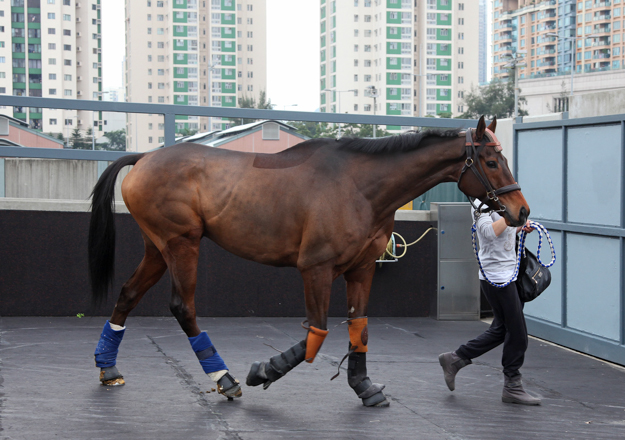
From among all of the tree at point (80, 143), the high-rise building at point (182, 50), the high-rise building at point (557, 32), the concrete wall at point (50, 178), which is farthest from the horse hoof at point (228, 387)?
the high-rise building at point (182, 50)

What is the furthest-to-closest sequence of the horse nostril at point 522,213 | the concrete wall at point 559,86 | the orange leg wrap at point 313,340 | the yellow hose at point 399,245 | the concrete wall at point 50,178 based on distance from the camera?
the concrete wall at point 559,86
the concrete wall at point 50,178
the yellow hose at point 399,245
the orange leg wrap at point 313,340
the horse nostril at point 522,213

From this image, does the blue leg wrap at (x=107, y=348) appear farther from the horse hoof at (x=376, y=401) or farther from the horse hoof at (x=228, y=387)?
the horse hoof at (x=376, y=401)

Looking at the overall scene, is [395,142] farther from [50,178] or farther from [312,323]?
[50,178]

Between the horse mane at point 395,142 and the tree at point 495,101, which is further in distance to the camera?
the tree at point 495,101

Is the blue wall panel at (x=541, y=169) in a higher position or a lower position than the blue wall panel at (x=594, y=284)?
higher

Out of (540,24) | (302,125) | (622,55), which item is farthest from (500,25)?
(302,125)

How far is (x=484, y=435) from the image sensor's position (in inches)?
190

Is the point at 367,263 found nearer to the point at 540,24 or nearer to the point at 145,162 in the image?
the point at 145,162

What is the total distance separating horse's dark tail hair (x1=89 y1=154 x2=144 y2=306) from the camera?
19.9 ft

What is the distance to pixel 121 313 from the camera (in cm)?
584

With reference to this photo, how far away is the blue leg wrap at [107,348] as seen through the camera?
578 cm

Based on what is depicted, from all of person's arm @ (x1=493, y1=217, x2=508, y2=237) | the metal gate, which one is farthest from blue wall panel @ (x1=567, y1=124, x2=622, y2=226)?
person's arm @ (x1=493, y1=217, x2=508, y2=237)

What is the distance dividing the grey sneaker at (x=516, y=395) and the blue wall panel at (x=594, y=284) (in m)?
2.01

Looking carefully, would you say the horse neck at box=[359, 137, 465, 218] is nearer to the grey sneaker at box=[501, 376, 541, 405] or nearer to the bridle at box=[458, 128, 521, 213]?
the bridle at box=[458, 128, 521, 213]
